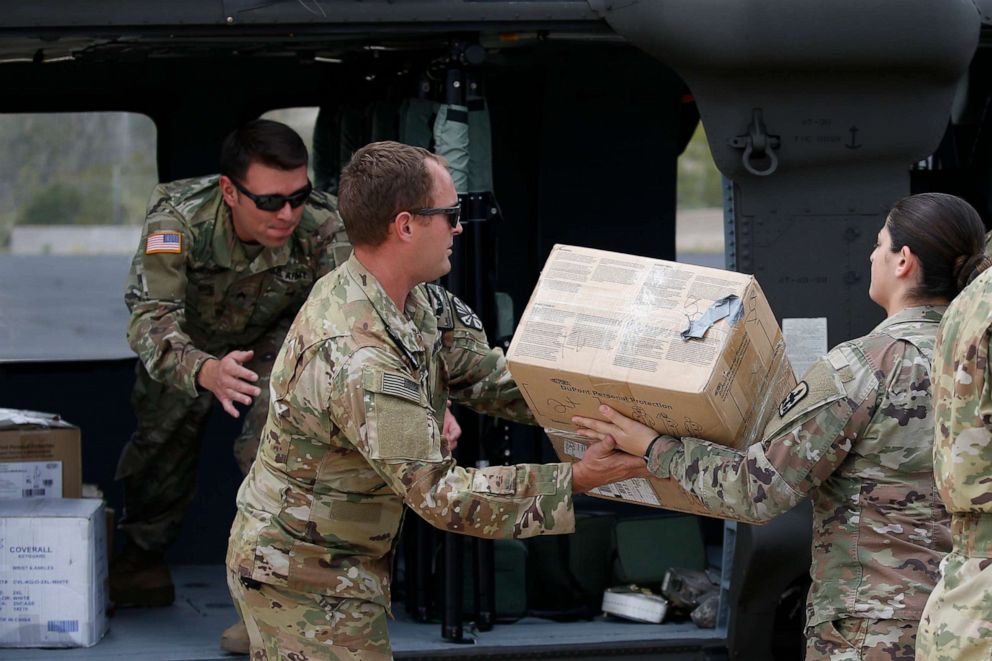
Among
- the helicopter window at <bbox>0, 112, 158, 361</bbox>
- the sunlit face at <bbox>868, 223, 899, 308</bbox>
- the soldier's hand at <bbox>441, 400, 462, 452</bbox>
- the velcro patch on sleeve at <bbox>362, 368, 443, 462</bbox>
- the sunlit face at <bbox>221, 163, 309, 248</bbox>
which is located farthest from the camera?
the helicopter window at <bbox>0, 112, 158, 361</bbox>

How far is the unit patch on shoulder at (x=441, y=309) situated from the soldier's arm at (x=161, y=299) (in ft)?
2.75

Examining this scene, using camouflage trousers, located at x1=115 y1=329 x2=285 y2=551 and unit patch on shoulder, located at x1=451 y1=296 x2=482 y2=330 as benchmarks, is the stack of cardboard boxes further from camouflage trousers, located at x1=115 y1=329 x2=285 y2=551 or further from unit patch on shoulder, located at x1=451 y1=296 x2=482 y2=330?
unit patch on shoulder, located at x1=451 y1=296 x2=482 y2=330

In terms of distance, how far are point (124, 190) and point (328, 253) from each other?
10.9 feet

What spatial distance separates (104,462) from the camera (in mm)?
5531

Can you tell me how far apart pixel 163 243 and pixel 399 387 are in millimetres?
1655

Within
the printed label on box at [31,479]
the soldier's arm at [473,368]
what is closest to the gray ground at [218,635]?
the printed label on box at [31,479]

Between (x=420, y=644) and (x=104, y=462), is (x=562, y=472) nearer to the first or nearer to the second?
(x=420, y=644)

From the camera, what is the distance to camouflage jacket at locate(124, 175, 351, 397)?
13.7 feet

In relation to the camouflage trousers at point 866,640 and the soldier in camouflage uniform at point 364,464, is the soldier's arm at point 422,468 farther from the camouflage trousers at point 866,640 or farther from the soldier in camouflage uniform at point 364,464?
the camouflage trousers at point 866,640

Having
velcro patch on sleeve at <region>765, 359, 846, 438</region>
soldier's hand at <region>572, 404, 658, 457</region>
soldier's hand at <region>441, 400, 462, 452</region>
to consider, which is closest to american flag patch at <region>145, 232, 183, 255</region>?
soldier's hand at <region>441, 400, 462, 452</region>

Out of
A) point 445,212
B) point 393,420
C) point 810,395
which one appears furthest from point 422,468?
point 810,395

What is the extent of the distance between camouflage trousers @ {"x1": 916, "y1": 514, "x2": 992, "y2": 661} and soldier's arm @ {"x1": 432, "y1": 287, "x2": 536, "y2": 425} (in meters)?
1.20

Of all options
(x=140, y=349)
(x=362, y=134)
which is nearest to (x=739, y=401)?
(x=140, y=349)

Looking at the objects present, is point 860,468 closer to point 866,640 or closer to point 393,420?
point 866,640
